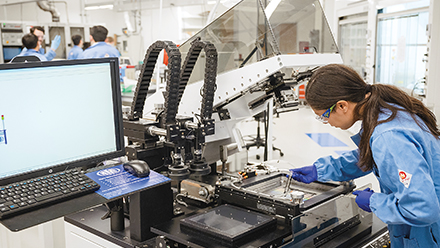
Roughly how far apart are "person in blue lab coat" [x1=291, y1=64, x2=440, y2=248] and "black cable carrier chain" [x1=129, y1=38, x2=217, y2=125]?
414mm

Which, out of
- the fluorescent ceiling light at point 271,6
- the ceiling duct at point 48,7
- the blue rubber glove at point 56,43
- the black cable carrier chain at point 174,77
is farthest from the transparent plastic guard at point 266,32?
the ceiling duct at point 48,7

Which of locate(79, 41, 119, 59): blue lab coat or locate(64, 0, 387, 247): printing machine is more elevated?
locate(79, 41, 119, 59): blue lab coat

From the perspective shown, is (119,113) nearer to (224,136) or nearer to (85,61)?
(85,61)

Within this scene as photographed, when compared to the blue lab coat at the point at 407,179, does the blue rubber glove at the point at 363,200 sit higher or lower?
lower

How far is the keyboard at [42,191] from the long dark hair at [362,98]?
0.75 m

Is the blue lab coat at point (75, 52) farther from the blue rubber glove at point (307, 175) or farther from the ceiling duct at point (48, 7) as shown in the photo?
the blue rubber glove at point (307, 175)

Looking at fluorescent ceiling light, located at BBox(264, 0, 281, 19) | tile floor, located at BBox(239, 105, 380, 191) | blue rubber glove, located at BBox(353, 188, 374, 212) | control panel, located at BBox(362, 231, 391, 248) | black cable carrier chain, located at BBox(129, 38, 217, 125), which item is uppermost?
fluorescent ceiling light, located at BBox(264, 0, 281, 19)

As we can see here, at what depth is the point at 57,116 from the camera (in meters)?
1.17

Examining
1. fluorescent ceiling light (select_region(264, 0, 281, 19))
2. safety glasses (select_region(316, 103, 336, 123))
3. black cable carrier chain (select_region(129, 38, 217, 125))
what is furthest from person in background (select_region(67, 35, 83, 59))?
safety glasses (select_region(316, 103, 336, 123))

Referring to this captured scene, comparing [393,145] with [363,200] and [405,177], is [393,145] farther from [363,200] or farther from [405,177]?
[363,200]

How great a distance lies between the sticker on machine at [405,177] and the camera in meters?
1.10

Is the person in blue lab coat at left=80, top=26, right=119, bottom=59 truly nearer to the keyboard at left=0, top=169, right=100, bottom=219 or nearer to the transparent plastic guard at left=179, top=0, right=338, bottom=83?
the transparent plastic guard at left=179, top=0, right=338, bottom=83

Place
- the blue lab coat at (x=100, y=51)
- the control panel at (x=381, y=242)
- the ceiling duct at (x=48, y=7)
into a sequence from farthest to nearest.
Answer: the ceiling duct at (x=48, y=7) < the blue lab coat at (x=100, y=51) < the control panel at (x=381, y=242)

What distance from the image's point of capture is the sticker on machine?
110 centimetres
